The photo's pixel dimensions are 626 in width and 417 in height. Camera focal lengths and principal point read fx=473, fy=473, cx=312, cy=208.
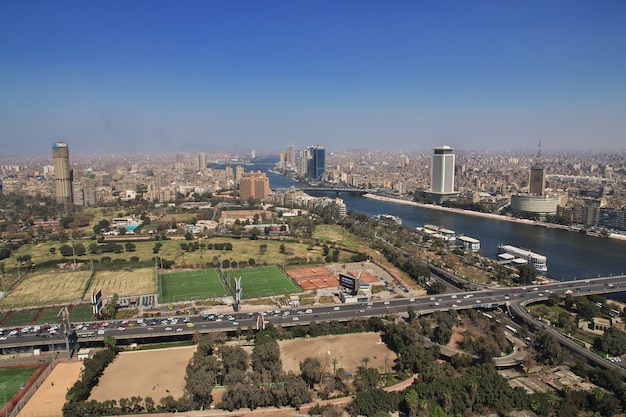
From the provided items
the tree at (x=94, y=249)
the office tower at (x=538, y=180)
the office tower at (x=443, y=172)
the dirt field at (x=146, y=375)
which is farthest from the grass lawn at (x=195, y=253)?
the office tower at (x=443, y=172)

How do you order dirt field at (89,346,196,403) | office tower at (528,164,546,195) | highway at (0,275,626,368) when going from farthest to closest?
office tower at (528,164,546,195), highway at (0,275,626,368), dirt field at (89,346,196,403)

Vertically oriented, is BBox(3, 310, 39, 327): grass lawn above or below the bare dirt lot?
below

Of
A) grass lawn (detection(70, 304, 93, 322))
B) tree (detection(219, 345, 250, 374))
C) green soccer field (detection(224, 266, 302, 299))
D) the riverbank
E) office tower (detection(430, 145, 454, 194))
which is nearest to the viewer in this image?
tree (detection(219, 345, 250, 374))

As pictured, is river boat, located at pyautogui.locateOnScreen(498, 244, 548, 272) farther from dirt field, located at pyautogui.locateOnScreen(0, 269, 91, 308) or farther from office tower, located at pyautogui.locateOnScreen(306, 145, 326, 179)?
office tower, located at pyautogui.locateOnScreen(306, 145, 326, 179)

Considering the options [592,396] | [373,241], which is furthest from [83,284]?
[592,396]

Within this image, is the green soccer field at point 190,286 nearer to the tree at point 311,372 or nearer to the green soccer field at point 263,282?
the green soccer field at point 263,282

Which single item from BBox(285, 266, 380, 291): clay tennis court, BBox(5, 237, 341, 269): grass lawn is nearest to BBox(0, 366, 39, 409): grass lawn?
BBox(285, 266, 380, 291): clay tennis court

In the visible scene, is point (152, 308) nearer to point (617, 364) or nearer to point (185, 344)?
point (185, 344)
